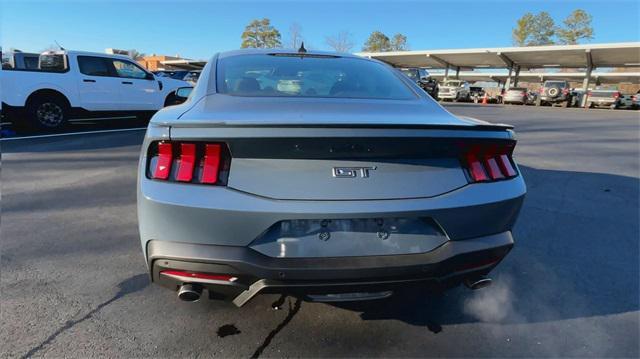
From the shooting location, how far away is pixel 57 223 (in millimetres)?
3773

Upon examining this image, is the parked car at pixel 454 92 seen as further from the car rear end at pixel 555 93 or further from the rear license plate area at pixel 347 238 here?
the rear license plate area at pixel 347 238

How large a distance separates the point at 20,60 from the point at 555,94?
31148 millimetres

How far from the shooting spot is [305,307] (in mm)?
2529

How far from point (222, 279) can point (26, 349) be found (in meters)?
1.18

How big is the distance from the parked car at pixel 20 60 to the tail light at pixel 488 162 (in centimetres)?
1057

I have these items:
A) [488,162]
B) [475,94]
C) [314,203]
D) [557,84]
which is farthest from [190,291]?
[475,94]

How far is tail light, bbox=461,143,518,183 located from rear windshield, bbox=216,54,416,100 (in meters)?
0.76

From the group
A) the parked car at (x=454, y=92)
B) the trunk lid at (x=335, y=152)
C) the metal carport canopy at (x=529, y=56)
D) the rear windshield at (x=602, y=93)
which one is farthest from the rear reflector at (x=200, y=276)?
the metal carport canopy at (x=529, y=56)

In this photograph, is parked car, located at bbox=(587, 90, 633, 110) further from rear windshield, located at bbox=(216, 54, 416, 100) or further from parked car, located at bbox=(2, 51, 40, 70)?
parked car, located at bbox=(2, 51, 40, 70)

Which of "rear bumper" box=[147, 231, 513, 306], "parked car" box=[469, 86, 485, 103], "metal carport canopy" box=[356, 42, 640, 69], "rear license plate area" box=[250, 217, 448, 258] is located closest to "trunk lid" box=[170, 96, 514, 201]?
"rear license plate area" box=[250, 217, 448, 258]

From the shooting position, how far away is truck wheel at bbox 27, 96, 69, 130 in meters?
9.00

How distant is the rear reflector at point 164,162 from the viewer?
1840 mm

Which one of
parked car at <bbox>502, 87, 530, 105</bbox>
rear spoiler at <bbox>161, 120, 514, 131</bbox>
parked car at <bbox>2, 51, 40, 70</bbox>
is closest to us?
rear spoiler at <bbox>161, 120, 514, 131</bbox>

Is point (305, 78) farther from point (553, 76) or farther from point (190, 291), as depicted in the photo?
point (553, 76)
